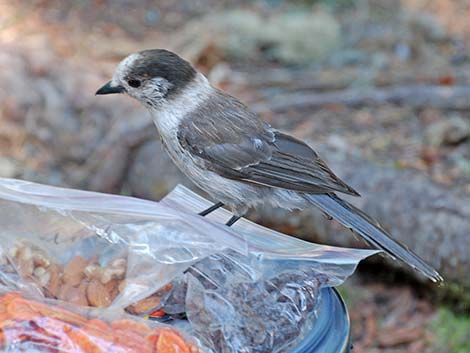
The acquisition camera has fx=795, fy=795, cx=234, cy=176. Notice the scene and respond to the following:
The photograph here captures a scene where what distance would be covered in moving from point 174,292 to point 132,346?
1.00ft

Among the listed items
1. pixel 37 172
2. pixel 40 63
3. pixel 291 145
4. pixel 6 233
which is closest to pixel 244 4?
pixel 40 63

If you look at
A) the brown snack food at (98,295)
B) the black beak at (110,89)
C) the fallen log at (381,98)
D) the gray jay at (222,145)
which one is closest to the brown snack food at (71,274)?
the brown snack food at (98,295)

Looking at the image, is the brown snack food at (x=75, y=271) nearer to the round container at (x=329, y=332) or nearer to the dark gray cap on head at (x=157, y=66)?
the round container at (x=329, y=332)

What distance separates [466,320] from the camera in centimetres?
451

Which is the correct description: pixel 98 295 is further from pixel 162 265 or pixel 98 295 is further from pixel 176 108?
pixel 176 108

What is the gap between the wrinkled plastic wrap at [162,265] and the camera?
7.14 feet

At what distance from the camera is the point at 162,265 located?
2.23 m

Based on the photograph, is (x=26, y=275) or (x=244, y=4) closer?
(x=26, y=275)

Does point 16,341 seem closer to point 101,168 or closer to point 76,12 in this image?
point 101,168

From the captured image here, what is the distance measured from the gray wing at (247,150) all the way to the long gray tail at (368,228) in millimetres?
53

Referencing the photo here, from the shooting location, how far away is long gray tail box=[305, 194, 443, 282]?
8.45ft

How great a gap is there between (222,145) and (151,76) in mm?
380

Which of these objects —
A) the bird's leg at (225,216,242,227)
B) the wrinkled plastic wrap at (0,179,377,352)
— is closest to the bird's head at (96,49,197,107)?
the bird's leg at (225,216,242,227)

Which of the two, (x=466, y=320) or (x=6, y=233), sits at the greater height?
(x=6, y=233)
